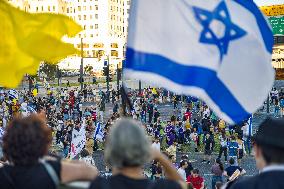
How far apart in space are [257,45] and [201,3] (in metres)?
0.63

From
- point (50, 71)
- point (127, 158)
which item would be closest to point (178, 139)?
point (127, 158)

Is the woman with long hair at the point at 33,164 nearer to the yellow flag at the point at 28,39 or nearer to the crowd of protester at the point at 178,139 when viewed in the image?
the yellow flag at the point at 28,39

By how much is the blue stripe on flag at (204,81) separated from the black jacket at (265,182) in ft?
5.82

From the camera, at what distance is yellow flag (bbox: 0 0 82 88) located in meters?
4.29

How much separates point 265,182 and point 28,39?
242 centimetres


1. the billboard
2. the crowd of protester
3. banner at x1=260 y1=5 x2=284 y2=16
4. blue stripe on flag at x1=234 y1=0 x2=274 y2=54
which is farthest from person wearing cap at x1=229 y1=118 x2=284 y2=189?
banner at x1=260 y1=5 x2=284 y2=16

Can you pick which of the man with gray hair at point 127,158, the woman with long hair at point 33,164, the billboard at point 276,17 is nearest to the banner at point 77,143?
the woman with long hair at point 33,164

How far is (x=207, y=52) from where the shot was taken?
15.3ft

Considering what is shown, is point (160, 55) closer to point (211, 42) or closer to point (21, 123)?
point (211, 42)

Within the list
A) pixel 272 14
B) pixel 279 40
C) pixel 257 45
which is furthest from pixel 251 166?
pixel 279 40

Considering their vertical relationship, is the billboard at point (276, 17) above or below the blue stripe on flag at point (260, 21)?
above

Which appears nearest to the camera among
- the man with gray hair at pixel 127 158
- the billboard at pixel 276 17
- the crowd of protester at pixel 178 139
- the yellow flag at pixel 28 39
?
the man with gray hair at pixel 127 158

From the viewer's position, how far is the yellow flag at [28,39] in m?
4.29

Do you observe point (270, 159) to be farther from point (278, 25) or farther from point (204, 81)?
point (278, 25)
